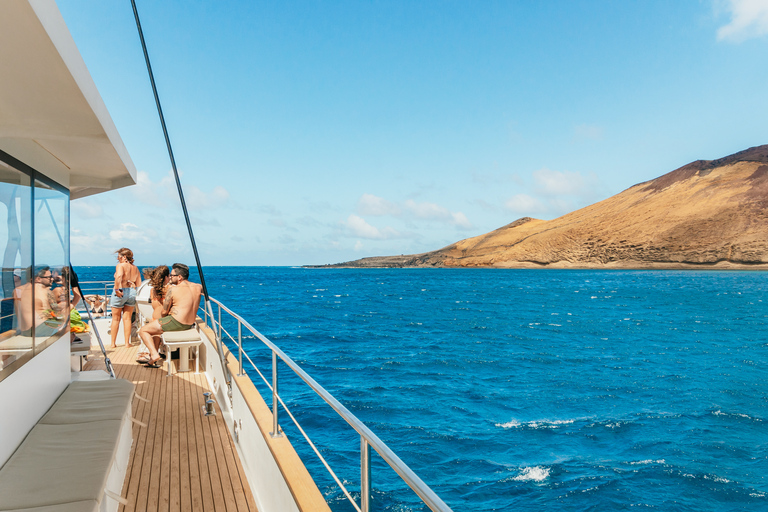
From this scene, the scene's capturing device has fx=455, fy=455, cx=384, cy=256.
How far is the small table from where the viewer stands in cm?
568

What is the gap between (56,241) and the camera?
366 cm

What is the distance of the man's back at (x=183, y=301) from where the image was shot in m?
5.89

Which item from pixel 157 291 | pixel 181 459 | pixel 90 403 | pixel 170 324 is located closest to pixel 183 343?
pixel 170 324

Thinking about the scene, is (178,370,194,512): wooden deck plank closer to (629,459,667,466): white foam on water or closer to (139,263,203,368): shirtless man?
(139,263,203,368): shirtless man

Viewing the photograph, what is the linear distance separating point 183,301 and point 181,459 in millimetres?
2715

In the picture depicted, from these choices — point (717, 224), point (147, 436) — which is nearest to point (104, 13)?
point (147, 436)

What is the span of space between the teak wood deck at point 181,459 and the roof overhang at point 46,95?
2.31m

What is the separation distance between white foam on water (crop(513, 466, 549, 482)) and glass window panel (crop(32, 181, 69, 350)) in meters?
6.45

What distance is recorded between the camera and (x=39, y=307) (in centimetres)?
320

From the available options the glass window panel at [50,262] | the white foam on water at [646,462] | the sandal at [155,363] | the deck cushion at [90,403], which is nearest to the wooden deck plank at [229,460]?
the deck cushion at [90,403]

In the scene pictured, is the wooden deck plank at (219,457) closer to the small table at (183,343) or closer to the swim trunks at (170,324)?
the small table at (183,343)

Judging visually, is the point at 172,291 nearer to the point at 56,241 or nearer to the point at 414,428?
the point at 56,241

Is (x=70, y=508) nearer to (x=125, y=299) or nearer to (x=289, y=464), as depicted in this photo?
(x=289, y=464)

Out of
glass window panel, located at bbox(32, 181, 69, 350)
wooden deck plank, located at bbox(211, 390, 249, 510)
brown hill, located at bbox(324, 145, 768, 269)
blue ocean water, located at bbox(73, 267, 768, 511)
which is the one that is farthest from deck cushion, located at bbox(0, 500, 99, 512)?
brown hill, located at bbox(324, 145, 768, 269)
